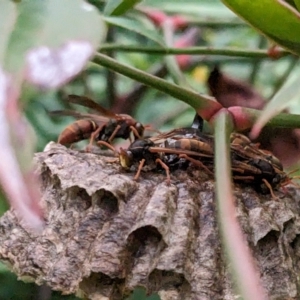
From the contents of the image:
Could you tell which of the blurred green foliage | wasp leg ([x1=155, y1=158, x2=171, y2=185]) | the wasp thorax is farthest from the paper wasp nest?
the blurred green foliage

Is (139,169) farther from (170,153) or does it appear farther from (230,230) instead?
(230,230)

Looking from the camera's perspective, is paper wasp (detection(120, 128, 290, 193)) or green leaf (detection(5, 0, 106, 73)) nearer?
green leaf (detection(5, 0, 106, 73))

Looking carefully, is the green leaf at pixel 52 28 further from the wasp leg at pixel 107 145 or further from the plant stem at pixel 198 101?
the wasp leg at pixel 107 145

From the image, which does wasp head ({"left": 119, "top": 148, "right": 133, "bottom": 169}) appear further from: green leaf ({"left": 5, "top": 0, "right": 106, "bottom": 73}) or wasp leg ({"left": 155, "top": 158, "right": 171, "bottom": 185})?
green leaf ({"left": 5, "top": 0, "right": 106, "bottom": 73})

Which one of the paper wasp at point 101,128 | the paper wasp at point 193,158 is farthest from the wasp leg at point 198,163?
the paper wasp at point 101,128

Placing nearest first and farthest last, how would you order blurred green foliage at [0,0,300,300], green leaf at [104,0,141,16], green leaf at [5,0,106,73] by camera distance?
green leaf at [5,0,106,73], green leaf at [104,0,141,16], blurred green foliage at [0,0,300,300]
